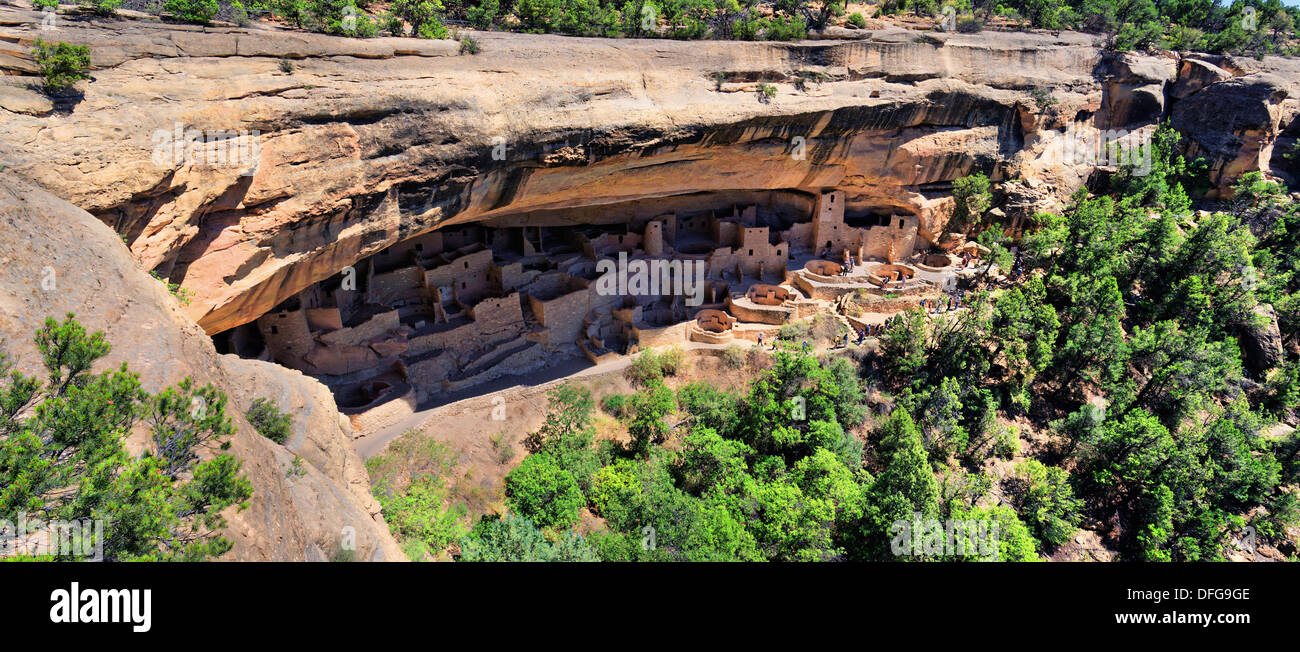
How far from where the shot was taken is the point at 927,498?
1922 cm

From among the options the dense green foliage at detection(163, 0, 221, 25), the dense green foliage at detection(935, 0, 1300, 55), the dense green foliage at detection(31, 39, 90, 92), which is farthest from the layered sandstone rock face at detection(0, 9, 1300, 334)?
the dense green foliage at detection(935, 0, 1300, 55)

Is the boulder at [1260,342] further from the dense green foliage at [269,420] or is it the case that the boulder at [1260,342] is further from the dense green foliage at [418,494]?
the dense green foliage at [269,420]

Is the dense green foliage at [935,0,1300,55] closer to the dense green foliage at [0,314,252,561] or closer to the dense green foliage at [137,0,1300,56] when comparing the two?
the dense green foliage at [137,0,1300,56]

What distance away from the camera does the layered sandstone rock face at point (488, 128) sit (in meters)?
13.7

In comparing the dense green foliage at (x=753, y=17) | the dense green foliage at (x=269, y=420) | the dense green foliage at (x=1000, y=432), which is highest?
the dense green foliage at (x=753, y=17)

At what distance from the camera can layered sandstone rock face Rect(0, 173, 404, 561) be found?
869 cm

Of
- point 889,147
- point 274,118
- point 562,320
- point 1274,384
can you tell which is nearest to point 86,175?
point 274,118

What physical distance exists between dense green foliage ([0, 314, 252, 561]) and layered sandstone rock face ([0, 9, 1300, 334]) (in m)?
6.02

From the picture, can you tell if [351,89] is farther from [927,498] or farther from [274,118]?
[927,498]

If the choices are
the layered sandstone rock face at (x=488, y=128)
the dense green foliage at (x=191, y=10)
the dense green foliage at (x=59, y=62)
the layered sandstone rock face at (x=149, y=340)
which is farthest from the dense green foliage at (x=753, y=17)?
the layered sandstone rock face at (x=149, y=340)

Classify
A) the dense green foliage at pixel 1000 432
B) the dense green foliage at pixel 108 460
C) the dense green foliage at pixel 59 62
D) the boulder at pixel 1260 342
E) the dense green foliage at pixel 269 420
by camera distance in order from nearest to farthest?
the dense green foliage at pixel 108 460
the dense green foliage at pixel 269 420
the dense green foliage at pixel 59 62
the dense green foliage at pixel 1000 432
the boulder at pixel 1260 342

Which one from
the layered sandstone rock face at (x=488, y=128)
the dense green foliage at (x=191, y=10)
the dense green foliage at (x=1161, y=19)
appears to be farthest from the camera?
the dense green foliage at (x=1161, y=19)

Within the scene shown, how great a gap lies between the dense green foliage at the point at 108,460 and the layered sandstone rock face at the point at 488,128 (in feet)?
19.7

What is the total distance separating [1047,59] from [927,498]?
21.4 m
